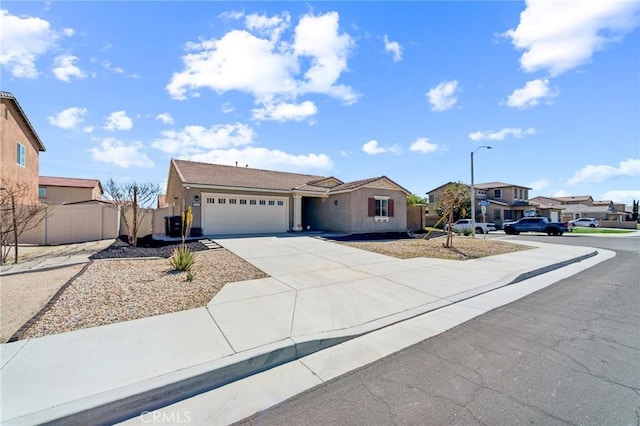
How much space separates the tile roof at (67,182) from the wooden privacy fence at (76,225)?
77.6 feet

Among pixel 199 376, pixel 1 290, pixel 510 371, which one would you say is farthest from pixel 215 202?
pixel 510 371

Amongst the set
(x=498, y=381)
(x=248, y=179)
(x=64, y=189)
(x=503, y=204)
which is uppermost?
(x=64, y=189)

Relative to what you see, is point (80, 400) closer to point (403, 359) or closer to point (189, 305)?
point (189, 305)

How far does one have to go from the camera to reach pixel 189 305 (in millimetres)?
5254

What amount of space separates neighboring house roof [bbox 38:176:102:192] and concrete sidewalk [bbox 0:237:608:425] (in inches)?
1461

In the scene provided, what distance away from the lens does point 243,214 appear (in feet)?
57.9

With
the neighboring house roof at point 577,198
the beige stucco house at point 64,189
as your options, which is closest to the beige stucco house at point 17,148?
the beige stucco house at point 64,189

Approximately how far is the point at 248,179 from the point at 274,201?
2.33 meters

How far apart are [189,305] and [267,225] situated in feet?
43.7

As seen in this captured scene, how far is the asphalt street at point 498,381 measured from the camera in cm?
261

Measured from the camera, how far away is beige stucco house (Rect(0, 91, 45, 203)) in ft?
49.9

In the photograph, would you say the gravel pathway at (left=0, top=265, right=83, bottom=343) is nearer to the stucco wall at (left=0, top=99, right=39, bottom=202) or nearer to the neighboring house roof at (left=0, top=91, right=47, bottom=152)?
the stucco wall at (left=0, top=99, right=39, bottom=202)

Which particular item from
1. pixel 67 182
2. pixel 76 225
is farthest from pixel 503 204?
pixel 67 182

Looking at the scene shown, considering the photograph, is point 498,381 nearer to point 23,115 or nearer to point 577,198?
point 23,115
